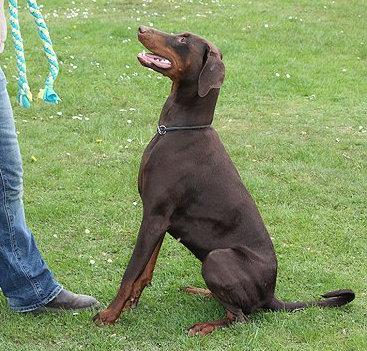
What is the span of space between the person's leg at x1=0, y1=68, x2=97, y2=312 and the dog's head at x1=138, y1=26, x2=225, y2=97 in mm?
849

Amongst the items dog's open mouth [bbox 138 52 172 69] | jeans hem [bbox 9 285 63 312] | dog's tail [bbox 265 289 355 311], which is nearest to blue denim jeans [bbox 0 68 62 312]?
jeans hem [bbox 9 285 63 312]

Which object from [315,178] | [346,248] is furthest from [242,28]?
[346,248]

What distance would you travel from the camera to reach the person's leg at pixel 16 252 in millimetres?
4266

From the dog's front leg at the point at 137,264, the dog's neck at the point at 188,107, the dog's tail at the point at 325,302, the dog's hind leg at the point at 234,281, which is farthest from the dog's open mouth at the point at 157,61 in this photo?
the dog's tail at the point at 325,302

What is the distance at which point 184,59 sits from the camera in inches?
171

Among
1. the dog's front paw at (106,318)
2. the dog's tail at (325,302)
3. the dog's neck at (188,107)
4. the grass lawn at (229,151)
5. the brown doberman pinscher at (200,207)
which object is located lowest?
the grass lawn at (229,151)

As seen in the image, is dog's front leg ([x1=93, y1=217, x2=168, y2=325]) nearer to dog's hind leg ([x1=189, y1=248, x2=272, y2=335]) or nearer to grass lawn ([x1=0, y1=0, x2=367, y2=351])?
grass lawn ([x1=0, y1=0, x2=367, y2=351])

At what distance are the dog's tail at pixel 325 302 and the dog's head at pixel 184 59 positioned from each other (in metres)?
1.41

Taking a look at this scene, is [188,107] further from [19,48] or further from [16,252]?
[16,252]

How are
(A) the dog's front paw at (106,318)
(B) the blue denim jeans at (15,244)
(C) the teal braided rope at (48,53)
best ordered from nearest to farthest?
1. (B) the blue denim jeans at (15,244)
2. (C) the teal braided rope at (48,53)
3. (A) the dog's front paw at (106,318)

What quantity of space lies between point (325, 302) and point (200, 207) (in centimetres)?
103

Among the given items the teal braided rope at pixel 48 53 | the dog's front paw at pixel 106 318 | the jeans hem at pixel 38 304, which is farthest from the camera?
the jeans hem at pixel 38 304

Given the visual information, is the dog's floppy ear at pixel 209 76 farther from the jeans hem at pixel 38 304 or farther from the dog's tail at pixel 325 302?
the jeans hem at pixel 38 304

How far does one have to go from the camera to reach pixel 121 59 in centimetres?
1095
